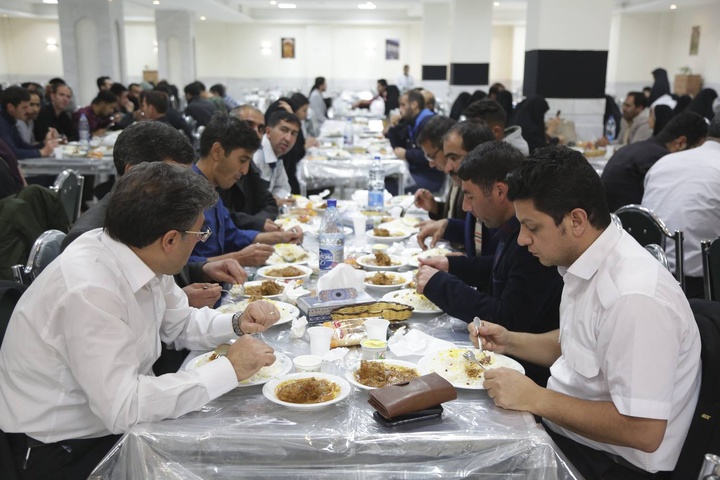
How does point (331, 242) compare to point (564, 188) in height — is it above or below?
below

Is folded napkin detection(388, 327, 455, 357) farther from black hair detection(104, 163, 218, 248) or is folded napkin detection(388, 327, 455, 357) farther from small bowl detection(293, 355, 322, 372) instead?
black hair detection(104, 163, 218, 248)

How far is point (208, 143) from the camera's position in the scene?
10.7 feet

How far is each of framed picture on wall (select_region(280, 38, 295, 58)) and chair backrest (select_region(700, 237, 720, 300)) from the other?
2304 cm

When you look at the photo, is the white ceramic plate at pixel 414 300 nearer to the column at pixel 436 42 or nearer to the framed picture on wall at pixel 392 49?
the column at pixel 436 42

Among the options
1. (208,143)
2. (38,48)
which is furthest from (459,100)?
(38,48)

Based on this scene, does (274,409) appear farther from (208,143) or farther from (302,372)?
(208,143)

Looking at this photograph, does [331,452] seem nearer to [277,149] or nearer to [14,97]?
[277,149]

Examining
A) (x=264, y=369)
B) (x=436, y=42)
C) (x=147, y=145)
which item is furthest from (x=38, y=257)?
(x=436, y=42)

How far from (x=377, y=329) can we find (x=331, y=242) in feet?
3.11

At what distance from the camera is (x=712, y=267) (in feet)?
8.43

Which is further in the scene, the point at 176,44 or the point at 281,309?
the point at 176,44

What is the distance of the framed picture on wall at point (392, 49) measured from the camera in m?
24.2

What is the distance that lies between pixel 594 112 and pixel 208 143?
16.5ft

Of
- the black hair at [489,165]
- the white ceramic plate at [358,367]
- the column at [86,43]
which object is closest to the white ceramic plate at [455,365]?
the white ceramic plate at [358,367]
